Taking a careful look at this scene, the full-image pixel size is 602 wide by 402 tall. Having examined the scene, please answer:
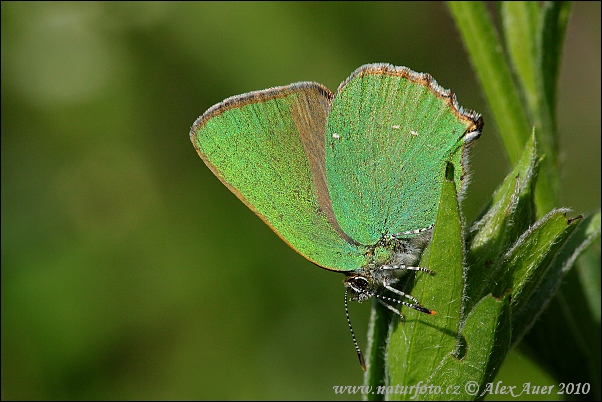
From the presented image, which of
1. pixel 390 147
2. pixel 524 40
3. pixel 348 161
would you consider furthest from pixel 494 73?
pixel 348 161

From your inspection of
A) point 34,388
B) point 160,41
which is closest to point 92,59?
point 160,41

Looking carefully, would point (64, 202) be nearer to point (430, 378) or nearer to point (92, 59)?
point (92, 59)

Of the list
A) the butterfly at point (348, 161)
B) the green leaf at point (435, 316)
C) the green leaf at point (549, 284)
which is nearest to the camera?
the green leaf at point (435, 316)

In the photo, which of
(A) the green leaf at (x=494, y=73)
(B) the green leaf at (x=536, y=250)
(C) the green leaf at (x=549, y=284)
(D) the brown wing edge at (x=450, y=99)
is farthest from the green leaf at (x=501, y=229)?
(A) the green leaf at (x=494, y=73)

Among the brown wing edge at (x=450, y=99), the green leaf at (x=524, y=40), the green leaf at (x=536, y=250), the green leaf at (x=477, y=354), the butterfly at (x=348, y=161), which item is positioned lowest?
the green leaf at (x=477, y=354)

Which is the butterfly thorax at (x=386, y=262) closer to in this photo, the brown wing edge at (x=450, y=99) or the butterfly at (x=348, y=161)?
the butterfly at (x=348, y=161)
